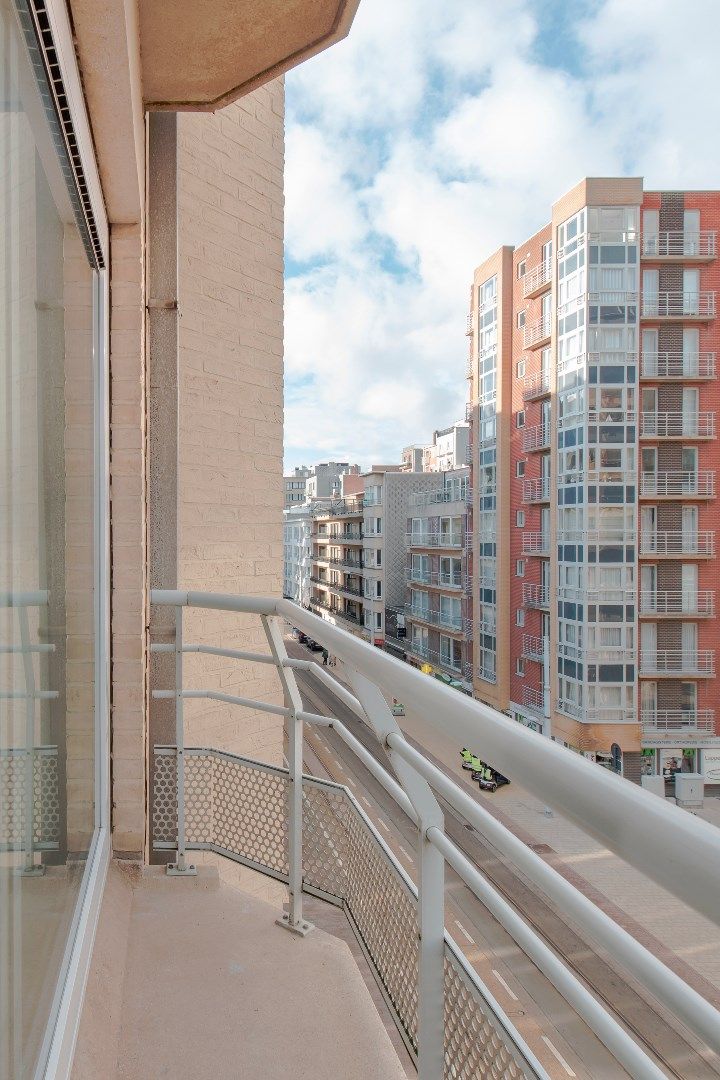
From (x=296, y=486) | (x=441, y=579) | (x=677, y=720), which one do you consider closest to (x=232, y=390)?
(x=677, y=720)

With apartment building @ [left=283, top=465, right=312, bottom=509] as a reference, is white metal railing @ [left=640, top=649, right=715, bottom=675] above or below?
below

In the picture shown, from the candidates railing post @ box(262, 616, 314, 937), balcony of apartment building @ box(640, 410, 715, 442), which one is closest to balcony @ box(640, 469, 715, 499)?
balcony of apartment building @ box(640, 410, 715, 442)

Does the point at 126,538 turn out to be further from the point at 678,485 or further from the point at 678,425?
the point at 678,425

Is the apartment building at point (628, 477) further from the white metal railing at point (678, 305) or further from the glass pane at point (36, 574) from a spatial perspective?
the glass pane at point (36, 574)

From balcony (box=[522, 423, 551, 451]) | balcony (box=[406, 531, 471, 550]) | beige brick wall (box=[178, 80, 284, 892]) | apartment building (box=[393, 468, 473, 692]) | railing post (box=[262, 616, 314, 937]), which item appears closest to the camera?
railing post (box=[262, 616, 314, 937])

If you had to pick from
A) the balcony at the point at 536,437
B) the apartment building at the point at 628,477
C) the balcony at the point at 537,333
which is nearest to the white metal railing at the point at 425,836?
the apartment building at the point at 628,477

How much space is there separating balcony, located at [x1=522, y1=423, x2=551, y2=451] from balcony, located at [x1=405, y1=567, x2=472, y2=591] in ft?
11.3

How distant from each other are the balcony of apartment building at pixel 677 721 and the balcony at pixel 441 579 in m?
4.72

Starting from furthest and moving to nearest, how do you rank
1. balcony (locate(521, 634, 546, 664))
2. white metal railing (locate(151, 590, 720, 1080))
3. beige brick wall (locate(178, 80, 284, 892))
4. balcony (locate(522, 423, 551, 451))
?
1. balcony (locate(521, 634, 546, 664))
2. balcony (locate(522, 423, 551, 451))
3. beige brick wall (locate(178, 80, 284, 892))
4. white metal railing (locate(151, 590, 720, 1080))

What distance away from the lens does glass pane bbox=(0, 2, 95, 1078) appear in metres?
0.69

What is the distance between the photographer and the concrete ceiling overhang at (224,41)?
1.31 metres

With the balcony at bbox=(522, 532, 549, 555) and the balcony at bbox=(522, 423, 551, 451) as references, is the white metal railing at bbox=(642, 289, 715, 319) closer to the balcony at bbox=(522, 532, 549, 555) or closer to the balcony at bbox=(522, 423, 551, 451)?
the balcony at bbox=(522, 423, 551, 451)

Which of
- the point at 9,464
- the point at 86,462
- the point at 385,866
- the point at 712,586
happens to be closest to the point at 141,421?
the point at 86,462

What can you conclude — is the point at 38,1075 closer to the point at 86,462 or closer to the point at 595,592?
the point at 86,462
